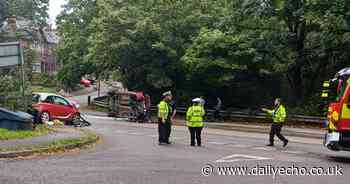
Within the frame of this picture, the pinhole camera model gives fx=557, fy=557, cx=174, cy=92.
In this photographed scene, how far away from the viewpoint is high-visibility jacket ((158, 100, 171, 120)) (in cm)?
1711

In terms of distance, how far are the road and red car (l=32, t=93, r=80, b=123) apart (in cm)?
1036

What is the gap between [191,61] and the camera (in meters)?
33.1

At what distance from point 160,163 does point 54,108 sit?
16.4m

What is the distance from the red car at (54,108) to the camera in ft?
90.3

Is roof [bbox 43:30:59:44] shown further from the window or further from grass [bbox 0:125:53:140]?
grass [bbox 0:125:53:140]

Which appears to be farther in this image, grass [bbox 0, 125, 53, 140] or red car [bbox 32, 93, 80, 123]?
red car [bbox 32, 93, 80, 123]

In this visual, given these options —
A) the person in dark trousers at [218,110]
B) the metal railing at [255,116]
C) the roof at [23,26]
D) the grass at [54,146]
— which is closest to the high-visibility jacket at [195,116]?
the grass at [54,146]

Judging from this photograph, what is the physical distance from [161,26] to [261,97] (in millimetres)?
8444

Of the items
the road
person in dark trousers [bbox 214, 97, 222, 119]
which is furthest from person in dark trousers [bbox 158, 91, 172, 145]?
person in dark trousers [bbox 214, 97, 222, 119]

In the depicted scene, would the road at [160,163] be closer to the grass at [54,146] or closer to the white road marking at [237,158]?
the white road marking at [237,158]

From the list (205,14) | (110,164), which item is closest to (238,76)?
(205,14)

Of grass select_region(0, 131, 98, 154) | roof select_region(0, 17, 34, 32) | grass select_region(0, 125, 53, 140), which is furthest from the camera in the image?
roof select_region(0, 17, 34, 32)

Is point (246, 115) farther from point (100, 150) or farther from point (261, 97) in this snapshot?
point (100, 150)

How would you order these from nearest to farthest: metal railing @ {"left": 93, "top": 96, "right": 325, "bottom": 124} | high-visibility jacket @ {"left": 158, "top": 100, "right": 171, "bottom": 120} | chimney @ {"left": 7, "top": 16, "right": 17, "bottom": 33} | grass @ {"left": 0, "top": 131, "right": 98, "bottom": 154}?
1. grass @ {"left": 0, "top": 131, "right": 98, "bottom": 154}
2. high-visibility jacket @ {"left": 158, "top": 100, "right": 171, "bottom": 120}
3. metal railing @ {"left": 93, "top": 96, "right": 325, "bottom": 124}
4. chimney @ {"left": 7, "top": 16, "right": 17, "bottom": 33}
